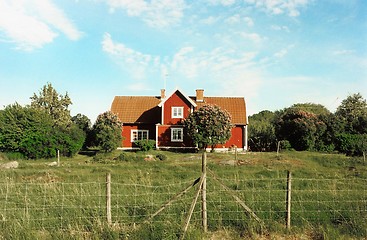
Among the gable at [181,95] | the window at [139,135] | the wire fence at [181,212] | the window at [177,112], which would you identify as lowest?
the wire fence at [181,212]

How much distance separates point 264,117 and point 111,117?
4225cm

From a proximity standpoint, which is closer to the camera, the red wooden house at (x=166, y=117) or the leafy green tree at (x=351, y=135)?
the leafy green tree at (x=351, y=135)

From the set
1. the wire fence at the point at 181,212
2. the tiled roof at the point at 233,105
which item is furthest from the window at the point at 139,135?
the wire fence at the point at 181,212

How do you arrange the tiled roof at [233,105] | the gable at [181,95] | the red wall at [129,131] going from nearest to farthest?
the gable at [181,95], the tiled roof at [233,105], the red wall at [129,131]

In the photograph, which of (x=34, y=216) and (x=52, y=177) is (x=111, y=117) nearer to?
(x=52, y=177)

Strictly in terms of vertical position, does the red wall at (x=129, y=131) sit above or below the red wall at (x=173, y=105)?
below

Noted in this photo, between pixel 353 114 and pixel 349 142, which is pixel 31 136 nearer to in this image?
pixel 349 142

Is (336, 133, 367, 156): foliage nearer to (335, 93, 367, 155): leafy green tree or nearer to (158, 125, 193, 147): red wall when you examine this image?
(335, 93, 367, 155): leafy green tree

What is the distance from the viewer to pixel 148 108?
36.9m

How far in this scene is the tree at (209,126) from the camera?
97.1ft

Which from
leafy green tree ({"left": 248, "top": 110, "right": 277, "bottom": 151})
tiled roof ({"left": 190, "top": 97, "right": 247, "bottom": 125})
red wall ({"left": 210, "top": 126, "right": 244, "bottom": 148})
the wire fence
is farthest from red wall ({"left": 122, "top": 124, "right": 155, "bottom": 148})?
the wire fence

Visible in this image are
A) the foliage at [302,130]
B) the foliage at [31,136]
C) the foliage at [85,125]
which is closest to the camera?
the foliage at [31,136]

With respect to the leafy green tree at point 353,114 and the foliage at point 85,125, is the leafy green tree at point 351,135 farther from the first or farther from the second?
the foliage at point 85,125

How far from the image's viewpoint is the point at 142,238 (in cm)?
584
